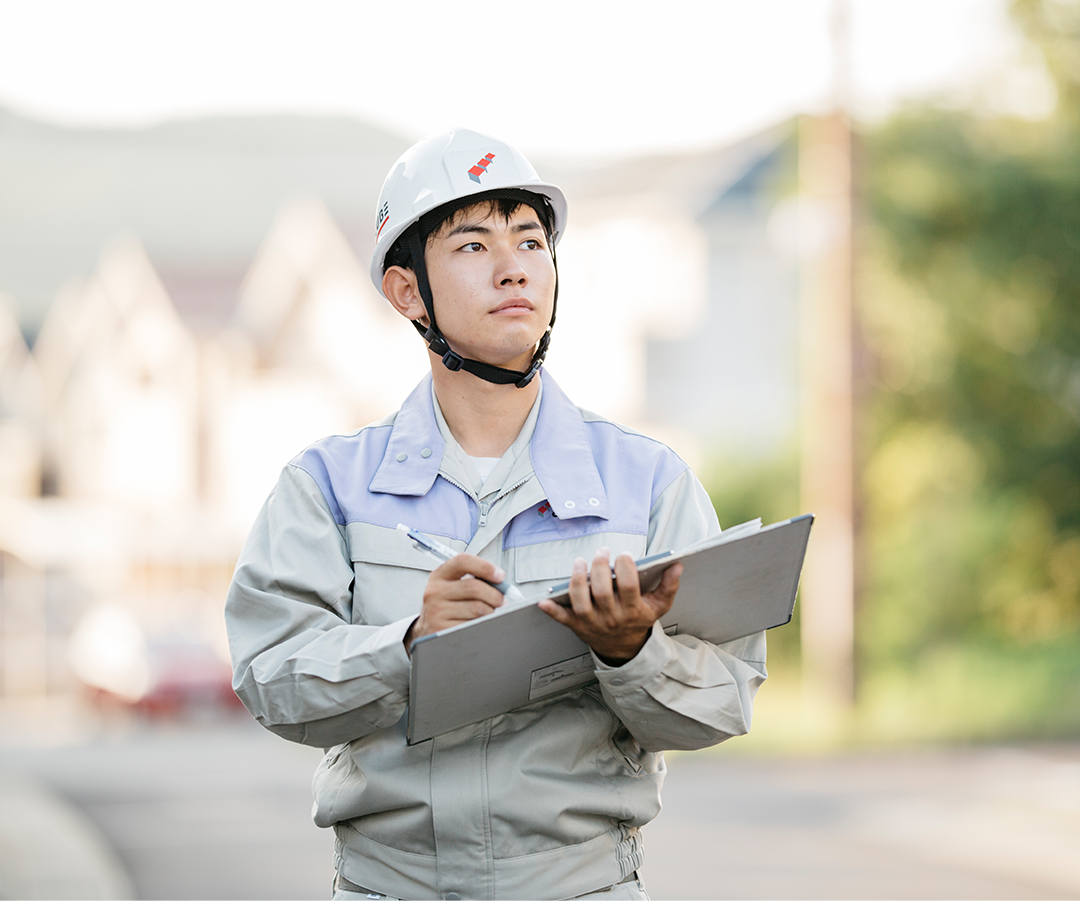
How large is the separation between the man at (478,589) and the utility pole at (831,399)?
12518mm

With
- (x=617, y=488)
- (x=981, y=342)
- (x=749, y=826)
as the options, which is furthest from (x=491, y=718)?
(x=981, y=342)

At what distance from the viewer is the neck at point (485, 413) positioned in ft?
9.18

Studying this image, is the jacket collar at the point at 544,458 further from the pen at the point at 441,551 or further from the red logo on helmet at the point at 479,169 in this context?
the red logo on helmet at the point at 479,169

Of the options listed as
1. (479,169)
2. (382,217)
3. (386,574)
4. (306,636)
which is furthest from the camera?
(382,217)

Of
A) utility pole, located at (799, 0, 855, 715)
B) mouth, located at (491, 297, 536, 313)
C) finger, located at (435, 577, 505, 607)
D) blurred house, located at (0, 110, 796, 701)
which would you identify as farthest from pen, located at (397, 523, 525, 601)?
blurred house, located at (0, 110, 796, 701)

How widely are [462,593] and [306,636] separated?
0.33 meters

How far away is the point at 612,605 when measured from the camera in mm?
2234

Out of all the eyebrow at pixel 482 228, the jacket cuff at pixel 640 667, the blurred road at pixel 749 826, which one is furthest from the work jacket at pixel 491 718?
the blurred road at pixel 749 826

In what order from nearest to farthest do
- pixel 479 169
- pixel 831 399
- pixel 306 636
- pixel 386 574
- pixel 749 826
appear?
pixel 306 636, pixel 386 574, pixel 479 169, pixel 749 826, pixel 831 399

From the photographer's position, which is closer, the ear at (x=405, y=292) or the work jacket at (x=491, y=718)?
the work jacket at (x=491, y=718)

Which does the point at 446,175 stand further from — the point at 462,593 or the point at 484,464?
the point at 462,593

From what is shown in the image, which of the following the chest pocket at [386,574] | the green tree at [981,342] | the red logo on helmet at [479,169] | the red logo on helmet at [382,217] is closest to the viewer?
the chest pocket at [386,574]

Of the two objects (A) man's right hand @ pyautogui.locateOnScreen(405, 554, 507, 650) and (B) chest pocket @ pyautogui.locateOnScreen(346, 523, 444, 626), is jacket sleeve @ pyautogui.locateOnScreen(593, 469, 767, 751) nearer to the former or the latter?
(A) man's right hand @ pyautogui.locateOnScreen(405, 554, 507, 650)

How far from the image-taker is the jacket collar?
2602 millimetres
